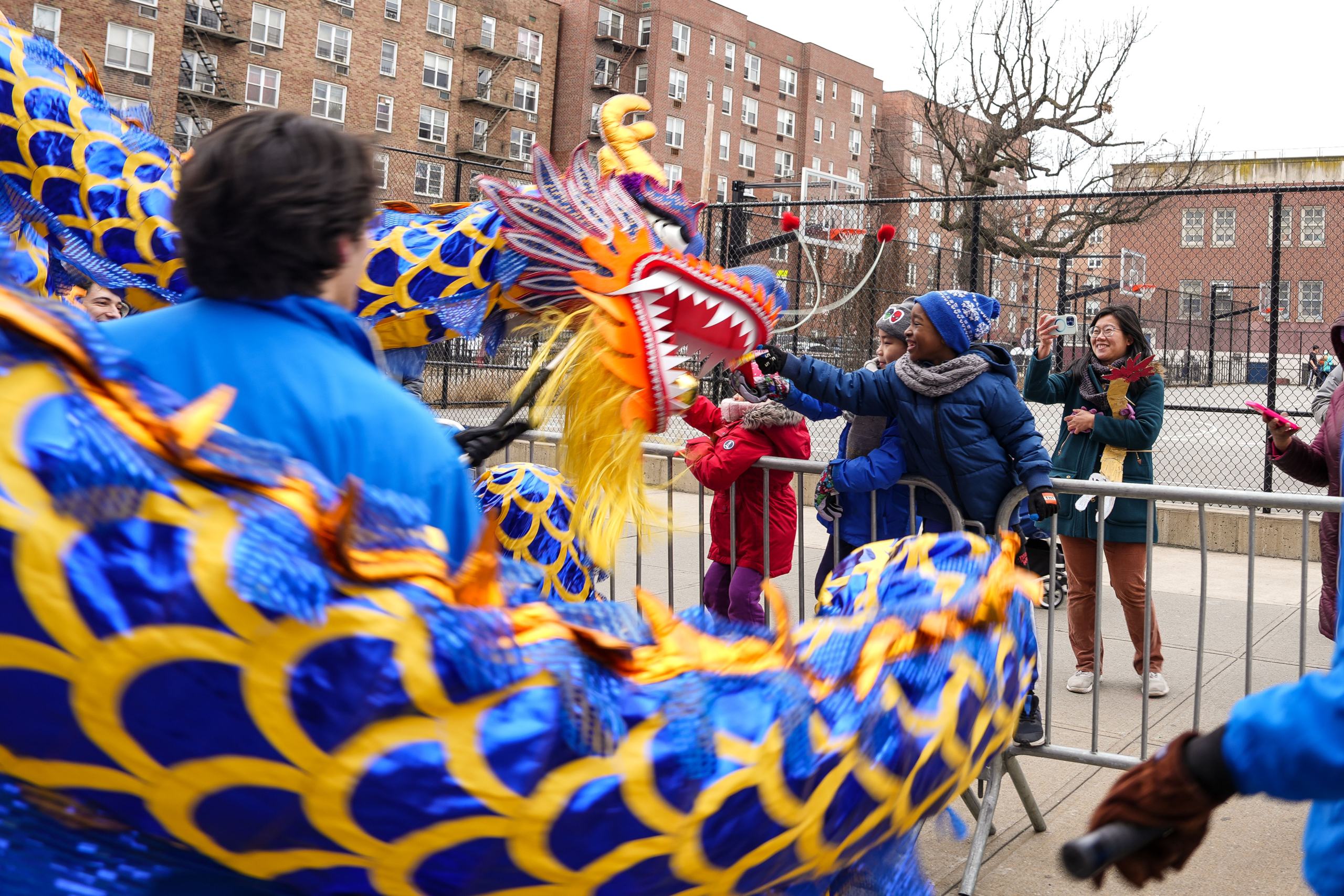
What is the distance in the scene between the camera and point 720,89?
5353 centimetres

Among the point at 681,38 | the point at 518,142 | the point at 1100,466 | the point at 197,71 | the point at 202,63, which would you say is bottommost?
the point at 1100,466

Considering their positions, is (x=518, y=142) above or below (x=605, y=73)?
below

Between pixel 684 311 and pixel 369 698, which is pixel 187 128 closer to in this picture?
pixel 684 311

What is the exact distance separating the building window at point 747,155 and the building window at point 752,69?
9.91 ft

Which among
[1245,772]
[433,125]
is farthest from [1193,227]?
[1245,772]

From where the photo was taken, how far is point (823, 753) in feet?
3.82

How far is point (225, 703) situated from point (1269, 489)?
9.00 meters

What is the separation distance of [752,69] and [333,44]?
81.0ft

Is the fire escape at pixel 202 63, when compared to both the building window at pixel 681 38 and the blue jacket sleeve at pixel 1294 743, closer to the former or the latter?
the building window at pixel 681 38

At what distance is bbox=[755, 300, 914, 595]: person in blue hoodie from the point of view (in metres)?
4.52

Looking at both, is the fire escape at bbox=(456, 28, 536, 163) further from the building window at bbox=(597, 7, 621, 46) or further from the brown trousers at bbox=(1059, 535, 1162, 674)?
the brown trousers at bbox=(1059, 535, 1162, 674)

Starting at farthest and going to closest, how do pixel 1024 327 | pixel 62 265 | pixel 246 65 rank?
pixel 246 65 → pixel 1024 327 → pixel 62 265

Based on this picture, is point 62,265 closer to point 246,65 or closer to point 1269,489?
point 1269,489

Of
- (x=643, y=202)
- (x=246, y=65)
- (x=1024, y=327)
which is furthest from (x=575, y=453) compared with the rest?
(x=246, y=65)
